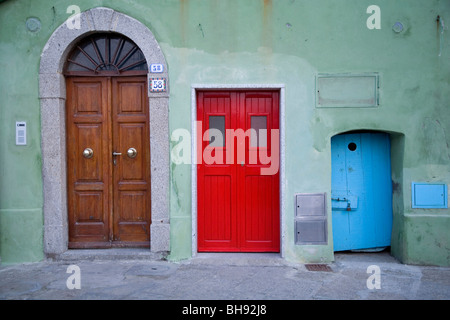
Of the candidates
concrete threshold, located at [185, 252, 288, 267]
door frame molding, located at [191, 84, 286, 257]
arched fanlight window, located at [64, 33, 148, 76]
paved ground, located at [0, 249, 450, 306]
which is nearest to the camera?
paved ground, located at [0, 249, 450, 306]

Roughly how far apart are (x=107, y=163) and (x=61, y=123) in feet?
2.97

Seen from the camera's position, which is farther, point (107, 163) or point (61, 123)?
point (107, 163)

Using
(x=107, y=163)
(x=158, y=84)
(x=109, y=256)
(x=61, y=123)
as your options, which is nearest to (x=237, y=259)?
(x=109, y=256)

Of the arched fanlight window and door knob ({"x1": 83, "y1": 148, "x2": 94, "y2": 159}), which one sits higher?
the arched fanlight window

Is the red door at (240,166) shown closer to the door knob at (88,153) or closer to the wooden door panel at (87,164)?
the wooden door panel at (87,164)

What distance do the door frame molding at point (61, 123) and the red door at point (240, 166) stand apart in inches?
23.4

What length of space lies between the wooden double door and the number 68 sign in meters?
0.32

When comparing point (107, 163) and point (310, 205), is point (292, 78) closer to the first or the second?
point (310, 205)

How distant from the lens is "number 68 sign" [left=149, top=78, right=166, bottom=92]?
5508mm

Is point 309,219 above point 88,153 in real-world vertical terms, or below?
below

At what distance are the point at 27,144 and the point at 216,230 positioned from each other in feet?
10.3

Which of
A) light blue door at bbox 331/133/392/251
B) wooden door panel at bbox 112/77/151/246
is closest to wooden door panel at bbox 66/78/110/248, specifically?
wooden door panel at bbox 112/77/151/246

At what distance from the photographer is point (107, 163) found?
19.1ft

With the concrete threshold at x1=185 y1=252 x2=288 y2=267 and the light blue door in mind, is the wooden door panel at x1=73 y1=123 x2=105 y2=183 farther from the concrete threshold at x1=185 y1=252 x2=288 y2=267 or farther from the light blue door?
the light blue door
